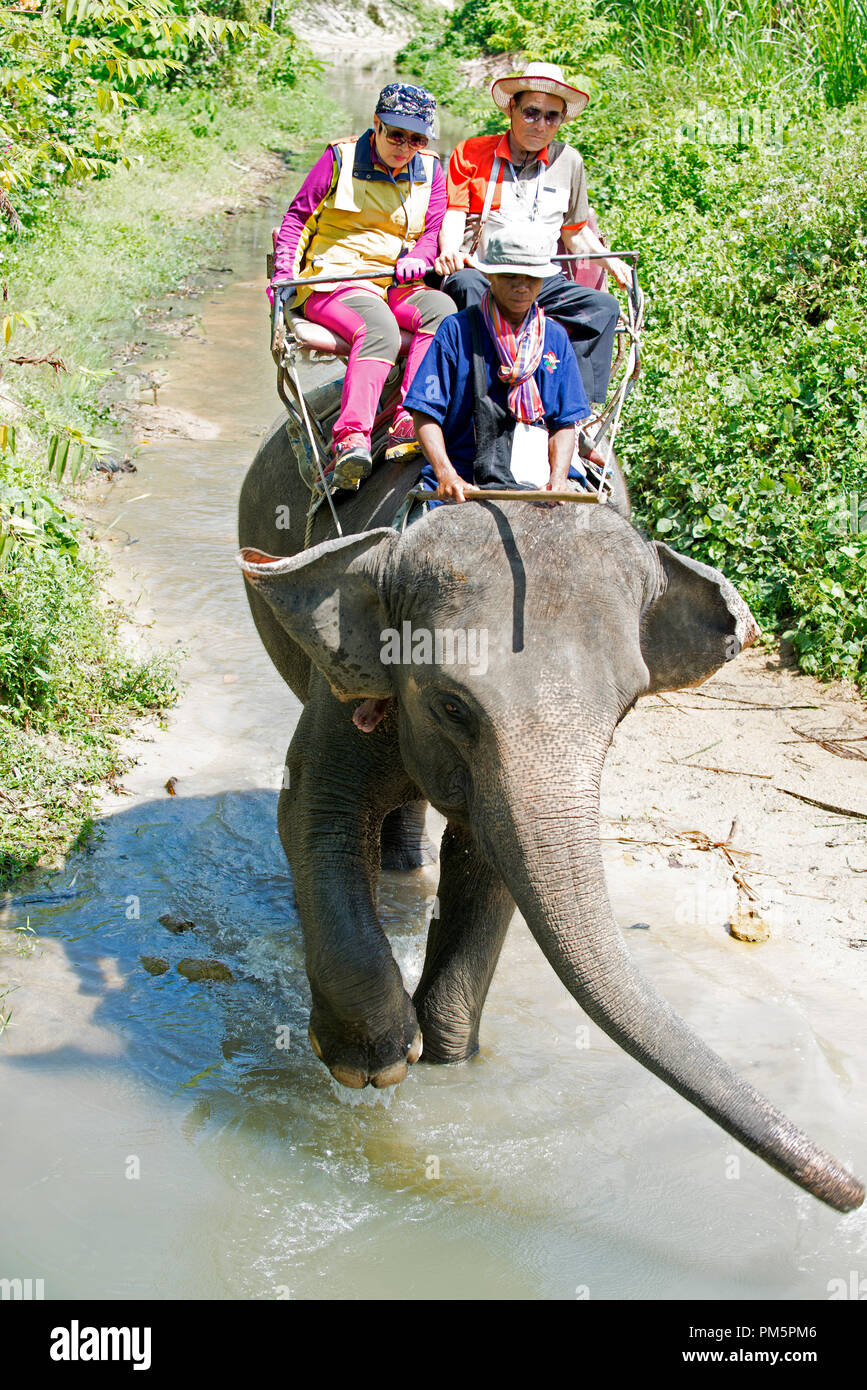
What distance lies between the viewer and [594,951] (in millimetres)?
3129

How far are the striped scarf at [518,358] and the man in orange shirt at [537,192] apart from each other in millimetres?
740

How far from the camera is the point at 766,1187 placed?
14.1 ft

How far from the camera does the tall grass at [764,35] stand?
41.3 ft

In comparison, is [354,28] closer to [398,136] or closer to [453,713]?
[398,136]

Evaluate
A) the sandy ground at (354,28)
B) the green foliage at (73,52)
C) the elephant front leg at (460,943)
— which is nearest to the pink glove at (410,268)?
the green foliage at (73,52)

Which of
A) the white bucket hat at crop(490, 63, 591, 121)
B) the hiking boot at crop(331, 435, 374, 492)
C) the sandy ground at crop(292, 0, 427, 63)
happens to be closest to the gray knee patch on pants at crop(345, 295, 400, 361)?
the hiking boot at crop(331, 435, 374, 492)

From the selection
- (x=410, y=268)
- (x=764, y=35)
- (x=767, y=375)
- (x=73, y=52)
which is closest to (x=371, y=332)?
(x=410, y=268)

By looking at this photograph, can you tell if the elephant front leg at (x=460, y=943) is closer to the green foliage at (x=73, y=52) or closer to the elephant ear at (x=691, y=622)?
the elephant ear at (x=691, y=622)

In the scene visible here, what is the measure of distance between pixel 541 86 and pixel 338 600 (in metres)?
2.15

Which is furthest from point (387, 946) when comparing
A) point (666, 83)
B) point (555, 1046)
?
point (666, 83)

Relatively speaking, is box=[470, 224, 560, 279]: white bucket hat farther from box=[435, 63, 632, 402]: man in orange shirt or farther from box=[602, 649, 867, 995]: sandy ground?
box=[602, 649, 867, 995]: sandy ground

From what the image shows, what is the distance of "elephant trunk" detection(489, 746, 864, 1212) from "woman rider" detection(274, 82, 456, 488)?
1779 millimetres

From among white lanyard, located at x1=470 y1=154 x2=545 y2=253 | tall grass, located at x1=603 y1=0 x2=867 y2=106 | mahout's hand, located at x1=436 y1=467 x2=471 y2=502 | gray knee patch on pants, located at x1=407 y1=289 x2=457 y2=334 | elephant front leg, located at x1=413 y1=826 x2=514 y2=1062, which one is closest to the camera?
mahout's hand, located at x1=436 y1=467 x2=471 y2=502

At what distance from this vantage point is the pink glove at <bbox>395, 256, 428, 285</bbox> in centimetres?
478
